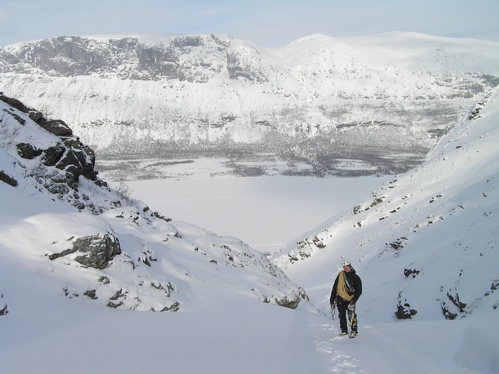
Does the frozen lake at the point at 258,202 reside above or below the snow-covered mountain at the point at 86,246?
below

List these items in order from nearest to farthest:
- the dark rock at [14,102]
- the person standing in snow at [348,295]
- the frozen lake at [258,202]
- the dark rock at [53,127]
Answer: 1. the person standing in snow at [348,295]
2. the dark rock at [14,102]
3. the dark rock at [53,127]
4. the frozen lake at [258,202]

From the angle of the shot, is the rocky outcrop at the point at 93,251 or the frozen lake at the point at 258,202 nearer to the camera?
the rocky outcrop at the point at 93,251

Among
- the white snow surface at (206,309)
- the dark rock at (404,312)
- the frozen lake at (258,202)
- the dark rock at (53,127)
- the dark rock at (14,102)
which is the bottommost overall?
the frozen lake at (258,202)

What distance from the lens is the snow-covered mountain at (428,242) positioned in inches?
466

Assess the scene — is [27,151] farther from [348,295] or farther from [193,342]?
[348,295]

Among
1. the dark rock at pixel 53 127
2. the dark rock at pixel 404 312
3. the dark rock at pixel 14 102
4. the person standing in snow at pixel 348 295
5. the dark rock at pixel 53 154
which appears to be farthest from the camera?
the dark rock at pixel 53 127

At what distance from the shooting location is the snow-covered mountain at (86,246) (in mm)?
7488

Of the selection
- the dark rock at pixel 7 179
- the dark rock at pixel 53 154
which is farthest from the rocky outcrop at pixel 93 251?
the dark rock at pixel 53 154

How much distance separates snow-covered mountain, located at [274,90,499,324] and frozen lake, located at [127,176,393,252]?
1735 cm

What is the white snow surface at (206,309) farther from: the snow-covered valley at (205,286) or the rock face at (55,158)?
the rock face at (55,158)

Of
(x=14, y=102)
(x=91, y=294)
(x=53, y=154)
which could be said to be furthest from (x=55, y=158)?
(x=91, y=294)

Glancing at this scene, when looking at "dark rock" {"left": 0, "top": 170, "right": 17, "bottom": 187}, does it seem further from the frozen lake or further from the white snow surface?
the frozen lake

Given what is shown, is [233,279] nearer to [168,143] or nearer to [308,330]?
[308,330]

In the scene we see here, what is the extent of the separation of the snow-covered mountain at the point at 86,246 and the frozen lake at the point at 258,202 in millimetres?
37025
